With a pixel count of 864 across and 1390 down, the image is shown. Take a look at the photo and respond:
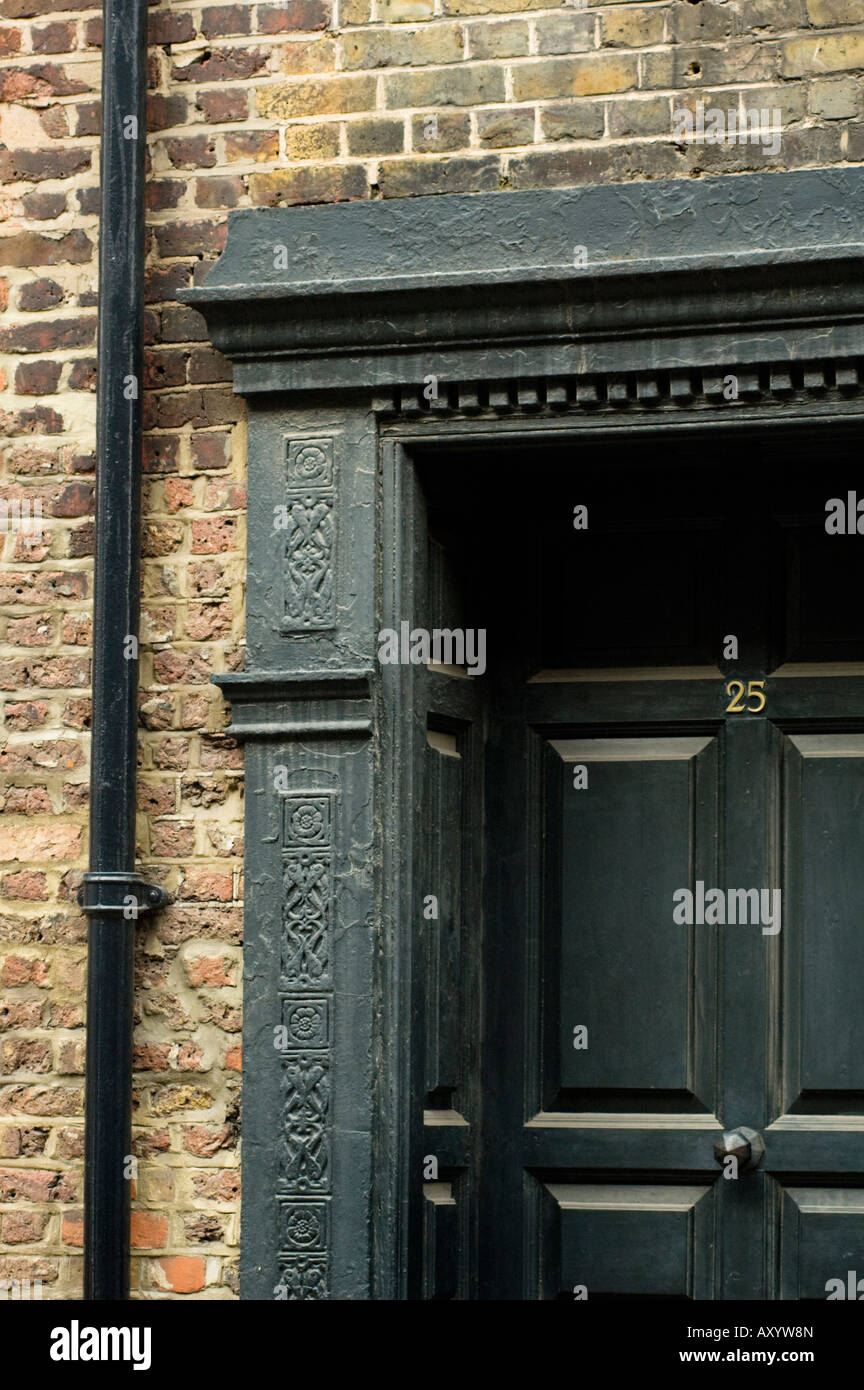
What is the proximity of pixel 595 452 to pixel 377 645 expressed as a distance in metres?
0.66

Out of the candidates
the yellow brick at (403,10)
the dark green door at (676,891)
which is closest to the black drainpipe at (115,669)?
the yellow brick at (403,10)

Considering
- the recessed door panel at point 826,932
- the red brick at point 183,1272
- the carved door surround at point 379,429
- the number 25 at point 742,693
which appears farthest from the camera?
the number 25 at point 742,693

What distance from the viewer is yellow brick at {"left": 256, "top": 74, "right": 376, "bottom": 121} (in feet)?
14.1

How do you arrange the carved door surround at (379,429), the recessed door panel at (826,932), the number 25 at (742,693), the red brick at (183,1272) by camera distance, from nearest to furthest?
the carved door surround at (379,429) < the red brick at (183,1272) < the recessed door panel at (826,932) < the number 25 at (742,693)

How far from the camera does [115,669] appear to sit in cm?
423

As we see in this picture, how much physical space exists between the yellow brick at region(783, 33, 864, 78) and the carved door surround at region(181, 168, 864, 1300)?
0.28 meters

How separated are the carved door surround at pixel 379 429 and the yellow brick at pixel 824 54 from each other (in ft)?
0.91

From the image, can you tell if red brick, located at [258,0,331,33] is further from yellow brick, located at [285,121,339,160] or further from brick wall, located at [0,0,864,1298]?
yellow brick, located at [285,121,339,160]

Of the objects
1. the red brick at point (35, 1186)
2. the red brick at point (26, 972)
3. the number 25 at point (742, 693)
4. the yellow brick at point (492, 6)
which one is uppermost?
the yellow brick at point (492, 6)

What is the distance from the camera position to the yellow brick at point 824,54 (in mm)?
4098

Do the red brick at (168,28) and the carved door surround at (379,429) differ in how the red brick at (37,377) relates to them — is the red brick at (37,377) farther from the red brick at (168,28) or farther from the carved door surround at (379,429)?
the red brick at (168,28)

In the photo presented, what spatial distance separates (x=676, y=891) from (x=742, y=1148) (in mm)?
600

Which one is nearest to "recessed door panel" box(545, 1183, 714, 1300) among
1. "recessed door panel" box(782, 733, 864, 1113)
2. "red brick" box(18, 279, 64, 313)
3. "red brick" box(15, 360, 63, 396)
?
"recessed door panel" box(782, 733, 864, 1113)

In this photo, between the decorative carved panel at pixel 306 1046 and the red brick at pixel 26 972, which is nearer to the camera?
the decorative carved panel at pixel 306 1046
